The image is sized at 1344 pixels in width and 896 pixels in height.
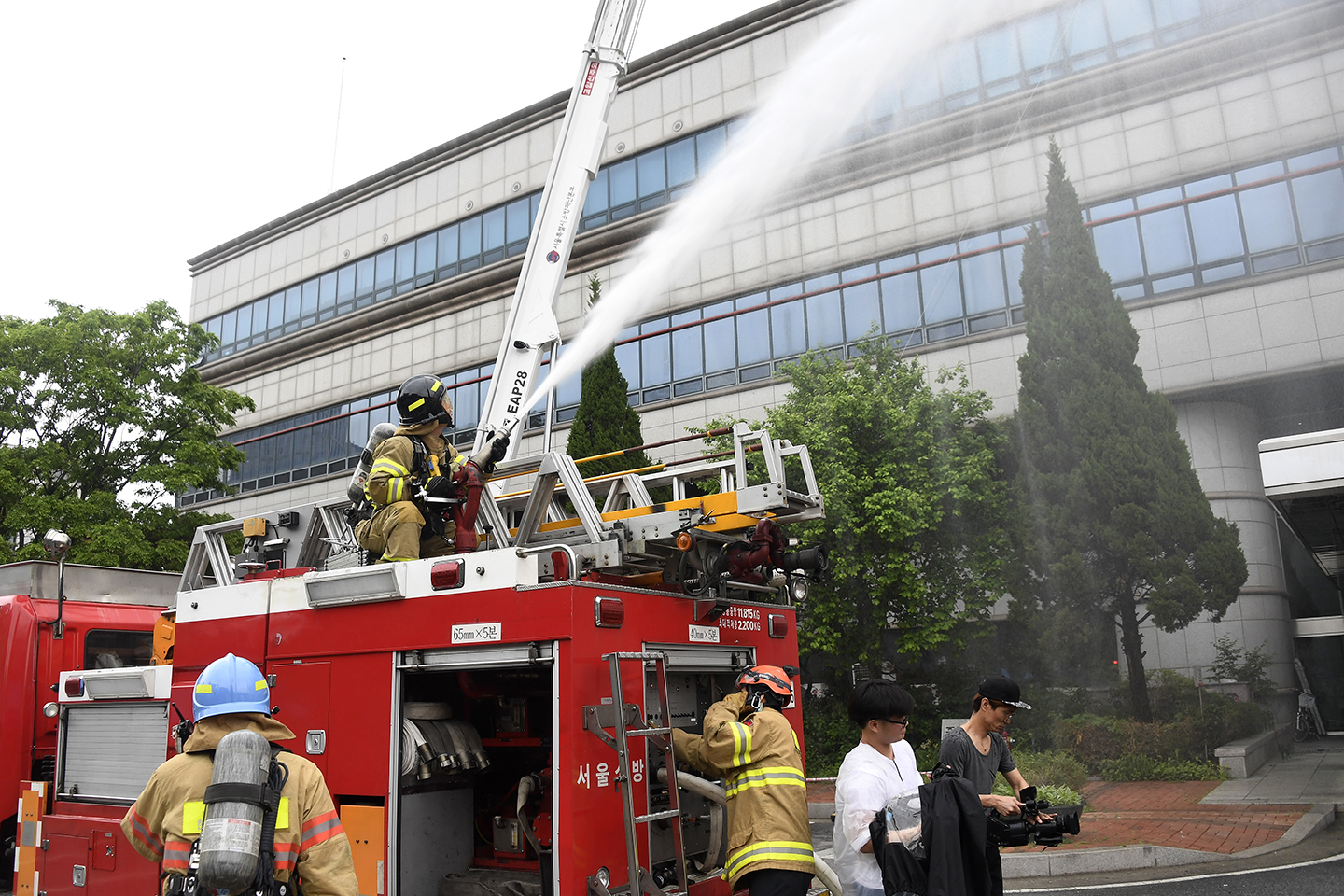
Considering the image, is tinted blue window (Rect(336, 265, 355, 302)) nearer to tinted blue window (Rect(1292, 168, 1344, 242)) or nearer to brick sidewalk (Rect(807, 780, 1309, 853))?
tinted blue window (Rect(1292, 168, 1344, 242))

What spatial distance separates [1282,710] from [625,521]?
55.3ft

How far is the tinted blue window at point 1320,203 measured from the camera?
17.3m

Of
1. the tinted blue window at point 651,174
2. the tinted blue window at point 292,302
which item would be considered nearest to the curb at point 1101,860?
the tinted blue window at point 651,174

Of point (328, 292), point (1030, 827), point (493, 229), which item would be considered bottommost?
point (1030, 827)

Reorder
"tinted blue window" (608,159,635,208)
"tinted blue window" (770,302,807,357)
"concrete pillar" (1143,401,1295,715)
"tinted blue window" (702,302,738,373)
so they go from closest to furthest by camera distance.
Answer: "concrete pillar" (1143,401,1295,715) → "tinted blue window" (770,302,807,357) → "tinted blue window" (702,302,738,373) → "tinted blue window" (608,159,635,208)

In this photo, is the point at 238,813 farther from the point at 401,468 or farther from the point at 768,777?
the point at 401,468

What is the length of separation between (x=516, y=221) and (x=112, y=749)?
69.7 ft

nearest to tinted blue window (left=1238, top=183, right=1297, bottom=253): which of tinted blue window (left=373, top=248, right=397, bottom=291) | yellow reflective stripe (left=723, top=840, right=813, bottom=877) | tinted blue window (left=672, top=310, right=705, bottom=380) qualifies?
tinted blue window (left=672, top=310, right=705, bottom=380)

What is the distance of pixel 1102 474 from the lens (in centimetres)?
1612

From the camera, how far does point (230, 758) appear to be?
2.83 m

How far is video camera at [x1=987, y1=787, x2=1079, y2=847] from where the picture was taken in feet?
12.5

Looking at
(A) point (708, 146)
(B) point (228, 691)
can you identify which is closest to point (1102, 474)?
(A) point (708, 146)

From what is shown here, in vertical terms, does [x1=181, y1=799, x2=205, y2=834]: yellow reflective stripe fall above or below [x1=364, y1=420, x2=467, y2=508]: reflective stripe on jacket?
below

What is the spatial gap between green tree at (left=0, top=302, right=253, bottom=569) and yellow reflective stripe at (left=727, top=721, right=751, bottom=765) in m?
15.9
